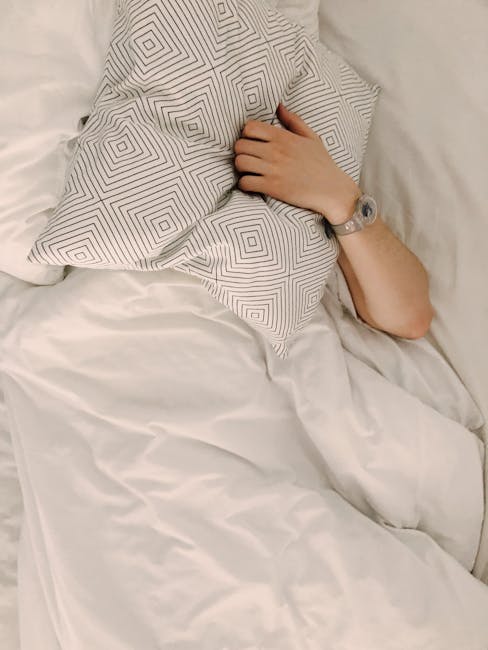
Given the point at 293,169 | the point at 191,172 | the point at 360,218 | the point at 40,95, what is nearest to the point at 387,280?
the point at 360,218

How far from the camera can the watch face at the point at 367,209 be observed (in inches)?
34.8

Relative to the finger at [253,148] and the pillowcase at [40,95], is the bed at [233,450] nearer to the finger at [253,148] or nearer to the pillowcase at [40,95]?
the pillowcase at [40,95]

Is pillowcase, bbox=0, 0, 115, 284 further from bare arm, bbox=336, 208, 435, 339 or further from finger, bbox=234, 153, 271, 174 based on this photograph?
bare arm, bbox=336, 208, 435, 339

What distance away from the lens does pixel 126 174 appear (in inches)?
29.9

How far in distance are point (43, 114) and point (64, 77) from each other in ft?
A: 0.20

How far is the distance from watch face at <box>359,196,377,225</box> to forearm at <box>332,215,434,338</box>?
1 cm

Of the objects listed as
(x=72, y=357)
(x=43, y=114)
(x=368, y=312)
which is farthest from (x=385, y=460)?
(x=43, y=114)

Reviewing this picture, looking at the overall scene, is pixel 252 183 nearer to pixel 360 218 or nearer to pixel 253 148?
pixel 253 148

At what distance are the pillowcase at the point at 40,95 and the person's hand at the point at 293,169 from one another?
0.24 meters

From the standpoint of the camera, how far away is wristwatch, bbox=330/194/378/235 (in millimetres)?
880

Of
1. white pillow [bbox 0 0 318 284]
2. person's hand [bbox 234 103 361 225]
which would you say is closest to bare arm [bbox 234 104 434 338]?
person's hand [bbox 234 103 361 225]

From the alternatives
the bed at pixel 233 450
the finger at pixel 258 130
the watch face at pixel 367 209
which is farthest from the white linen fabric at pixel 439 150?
the finger at pixel 258 130

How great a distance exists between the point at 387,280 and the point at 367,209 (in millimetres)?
111

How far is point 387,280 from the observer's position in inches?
35.9
